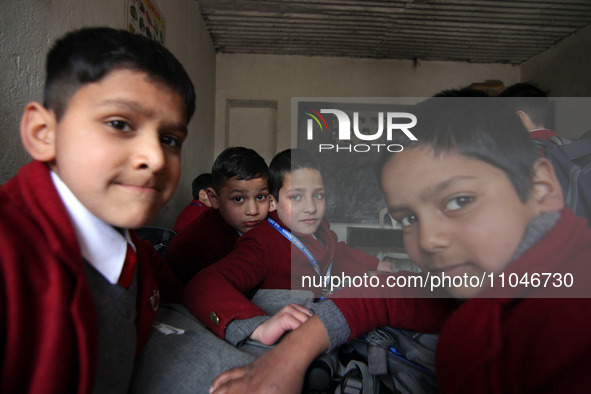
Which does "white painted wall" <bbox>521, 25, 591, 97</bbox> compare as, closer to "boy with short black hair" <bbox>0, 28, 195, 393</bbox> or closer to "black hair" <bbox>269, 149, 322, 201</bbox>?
"black hair" <bbox>269, 149, 322, 201</bbox>

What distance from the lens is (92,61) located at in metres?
0.47

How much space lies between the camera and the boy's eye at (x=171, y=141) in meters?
0.54

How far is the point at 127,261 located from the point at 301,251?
0.60 m

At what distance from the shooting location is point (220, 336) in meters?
0.71

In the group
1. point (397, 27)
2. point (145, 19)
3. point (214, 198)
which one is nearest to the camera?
point (214, 198)

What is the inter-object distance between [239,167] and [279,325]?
860mm

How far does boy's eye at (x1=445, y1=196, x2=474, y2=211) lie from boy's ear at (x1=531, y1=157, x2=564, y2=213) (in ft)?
0.21

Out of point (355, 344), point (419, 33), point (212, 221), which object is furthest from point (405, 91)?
point (355, 344)

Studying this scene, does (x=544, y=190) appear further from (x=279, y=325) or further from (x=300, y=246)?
(x=300, y=246)

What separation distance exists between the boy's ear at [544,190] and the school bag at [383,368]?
34 centimetres

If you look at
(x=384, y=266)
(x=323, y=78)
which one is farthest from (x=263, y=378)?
(x=323, y=78)

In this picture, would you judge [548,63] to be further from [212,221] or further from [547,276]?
[547,276]

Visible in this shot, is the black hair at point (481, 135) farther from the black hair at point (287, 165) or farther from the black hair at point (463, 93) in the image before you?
the black hair at point (287, 165)

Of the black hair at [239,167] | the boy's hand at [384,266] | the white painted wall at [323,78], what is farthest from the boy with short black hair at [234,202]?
the white painted wall at [323,78]
